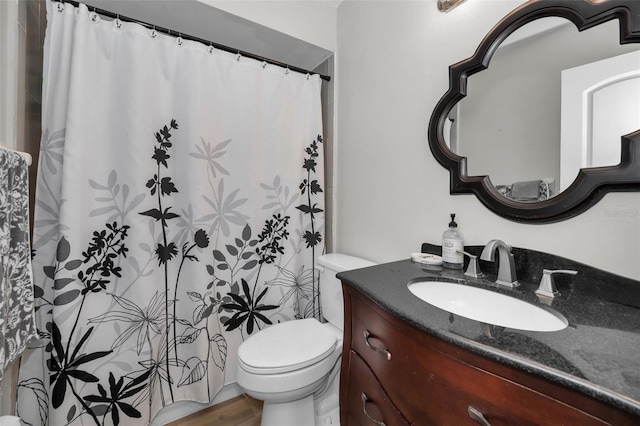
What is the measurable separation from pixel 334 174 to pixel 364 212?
0.40 metres

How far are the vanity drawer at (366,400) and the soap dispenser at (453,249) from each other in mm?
516

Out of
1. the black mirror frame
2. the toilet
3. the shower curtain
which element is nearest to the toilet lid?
the toilet

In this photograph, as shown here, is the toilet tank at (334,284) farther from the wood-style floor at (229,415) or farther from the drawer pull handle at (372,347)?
the wood-style floor at (229,415)

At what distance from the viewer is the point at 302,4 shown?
1.69 metres

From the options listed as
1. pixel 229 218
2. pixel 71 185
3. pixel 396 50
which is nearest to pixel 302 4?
pixel 396 50

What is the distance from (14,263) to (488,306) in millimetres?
1618

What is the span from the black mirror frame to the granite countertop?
0.87ft

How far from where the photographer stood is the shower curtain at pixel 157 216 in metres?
1.17

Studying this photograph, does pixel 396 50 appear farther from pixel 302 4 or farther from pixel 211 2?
pixel 211 2

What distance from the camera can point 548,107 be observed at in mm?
891

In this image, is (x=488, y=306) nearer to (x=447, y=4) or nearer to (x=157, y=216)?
(x=447, y=4)

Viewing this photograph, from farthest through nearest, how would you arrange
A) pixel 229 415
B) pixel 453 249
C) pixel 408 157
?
1. pixel 229 415
2. pixel 408 157
3. pixel 453 249

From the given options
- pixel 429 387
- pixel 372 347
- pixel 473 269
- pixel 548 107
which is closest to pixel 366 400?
pixel 372 347

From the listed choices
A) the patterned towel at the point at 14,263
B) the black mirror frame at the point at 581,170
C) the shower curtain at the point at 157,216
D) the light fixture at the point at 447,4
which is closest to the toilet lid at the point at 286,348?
the shower curtain at the point at 157,216
